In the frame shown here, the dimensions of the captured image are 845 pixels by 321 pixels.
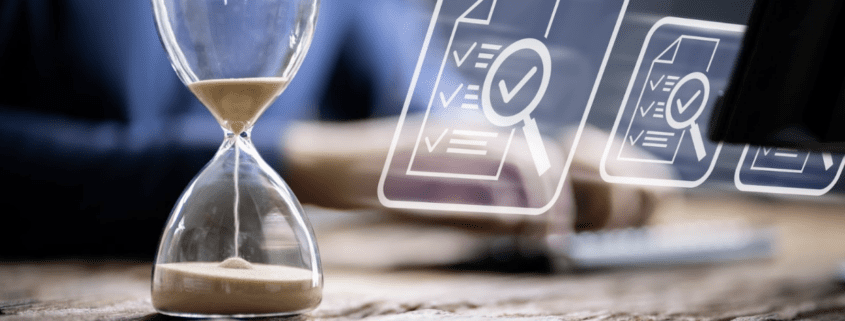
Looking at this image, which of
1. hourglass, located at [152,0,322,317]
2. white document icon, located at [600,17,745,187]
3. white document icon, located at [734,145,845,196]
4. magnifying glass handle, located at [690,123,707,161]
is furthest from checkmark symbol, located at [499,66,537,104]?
hourglass, located at [152,0,322,317]

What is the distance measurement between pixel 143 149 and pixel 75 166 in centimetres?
10

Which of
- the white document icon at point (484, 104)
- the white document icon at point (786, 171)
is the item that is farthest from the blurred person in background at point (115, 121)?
the white document icon at point (786, 171)

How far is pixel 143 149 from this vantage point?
40.2 inches

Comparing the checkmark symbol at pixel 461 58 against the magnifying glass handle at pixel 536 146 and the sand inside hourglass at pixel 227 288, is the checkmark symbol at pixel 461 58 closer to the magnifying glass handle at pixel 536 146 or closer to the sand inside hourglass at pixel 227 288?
the magnifying glass handle at pixel 536 146

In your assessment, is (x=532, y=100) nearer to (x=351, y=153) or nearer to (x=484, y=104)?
(x=484, y=104)

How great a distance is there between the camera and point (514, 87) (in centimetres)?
113


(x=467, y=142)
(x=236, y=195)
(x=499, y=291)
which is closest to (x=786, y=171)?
(x=467, y=142)

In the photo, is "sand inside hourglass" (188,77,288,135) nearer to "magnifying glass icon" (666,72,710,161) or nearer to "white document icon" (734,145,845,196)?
"magnifying glass icon" (666,72,710,161)

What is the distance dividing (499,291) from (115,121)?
61cm

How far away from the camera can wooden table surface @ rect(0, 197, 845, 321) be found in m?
0.57

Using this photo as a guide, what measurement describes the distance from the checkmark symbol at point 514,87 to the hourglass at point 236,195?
63cm

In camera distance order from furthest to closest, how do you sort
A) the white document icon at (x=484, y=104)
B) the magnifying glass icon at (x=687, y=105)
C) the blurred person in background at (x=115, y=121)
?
the magnifying glass icon at (x=687, y=105), the white document icon at (x=484, y=104), the blurred person in background at (x=115, y=121)

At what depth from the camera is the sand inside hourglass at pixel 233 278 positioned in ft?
1.59

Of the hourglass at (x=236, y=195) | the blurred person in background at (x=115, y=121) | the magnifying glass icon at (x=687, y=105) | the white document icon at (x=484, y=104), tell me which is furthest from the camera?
the magnifying glass icon at (x=687, y=105)
